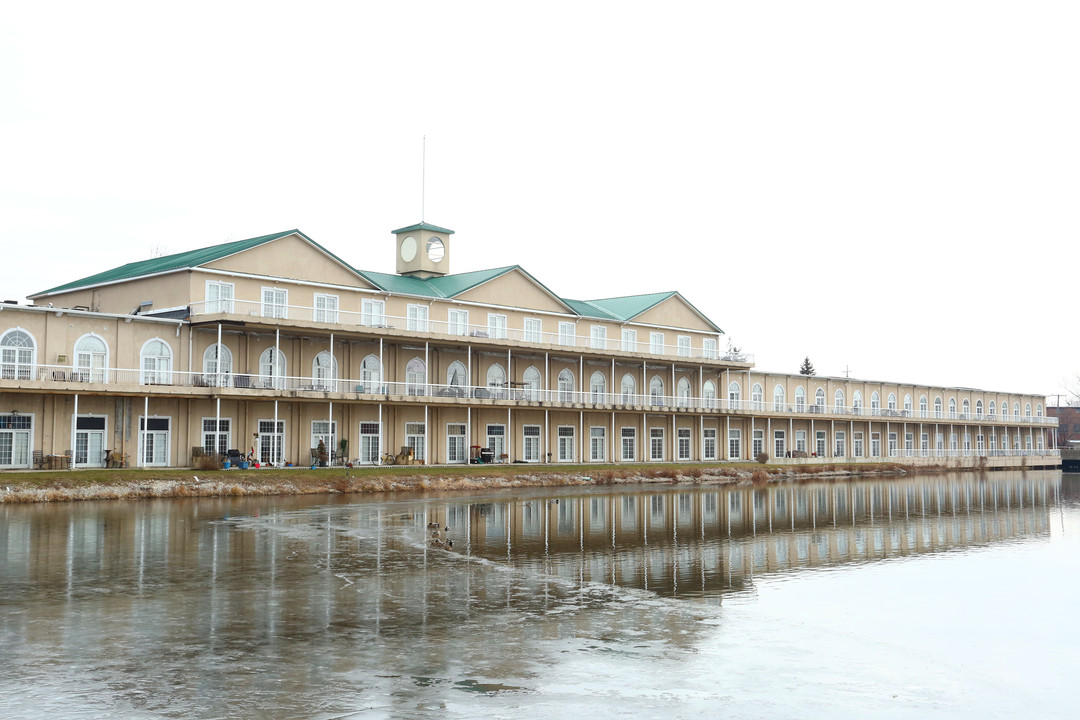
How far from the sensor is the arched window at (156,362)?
134 ft

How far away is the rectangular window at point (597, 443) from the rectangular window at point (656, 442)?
3973mm

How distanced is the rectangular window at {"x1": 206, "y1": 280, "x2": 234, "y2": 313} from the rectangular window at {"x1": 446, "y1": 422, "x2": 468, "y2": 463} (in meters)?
13.5

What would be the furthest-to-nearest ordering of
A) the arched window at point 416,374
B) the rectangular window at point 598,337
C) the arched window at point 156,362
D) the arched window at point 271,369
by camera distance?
the rectangular window at point 598,337 < the arched window at point 416,374 < the arched window at point 271,369 < the arched window at point 156,362

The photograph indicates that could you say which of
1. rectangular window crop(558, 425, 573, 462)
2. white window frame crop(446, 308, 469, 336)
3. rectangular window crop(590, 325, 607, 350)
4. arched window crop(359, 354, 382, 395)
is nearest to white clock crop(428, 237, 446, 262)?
white window frame crop(446, 308, 469, 336)

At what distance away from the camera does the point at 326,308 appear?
47281 millimetres

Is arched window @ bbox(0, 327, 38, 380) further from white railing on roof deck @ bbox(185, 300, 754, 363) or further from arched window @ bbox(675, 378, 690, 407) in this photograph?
arched window @ bbox(675, 378, 690, 407)

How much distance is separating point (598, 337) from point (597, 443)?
6438 millimetres

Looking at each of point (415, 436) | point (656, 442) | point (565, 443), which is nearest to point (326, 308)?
point (415, 436)

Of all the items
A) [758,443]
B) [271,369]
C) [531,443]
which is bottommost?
[758,443]

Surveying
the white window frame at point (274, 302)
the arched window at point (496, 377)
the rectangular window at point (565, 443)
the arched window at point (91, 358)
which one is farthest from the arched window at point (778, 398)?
the arched window at point (91, 358)

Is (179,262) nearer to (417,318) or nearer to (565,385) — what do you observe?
(417,318)

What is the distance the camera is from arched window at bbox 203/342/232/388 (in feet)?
136

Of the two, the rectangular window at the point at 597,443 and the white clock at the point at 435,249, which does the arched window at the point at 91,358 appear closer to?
the white clock at the point at 435,249

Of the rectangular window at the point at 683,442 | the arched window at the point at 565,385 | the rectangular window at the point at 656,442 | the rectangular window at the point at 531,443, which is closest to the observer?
the rectangular window at the point at 531,443
